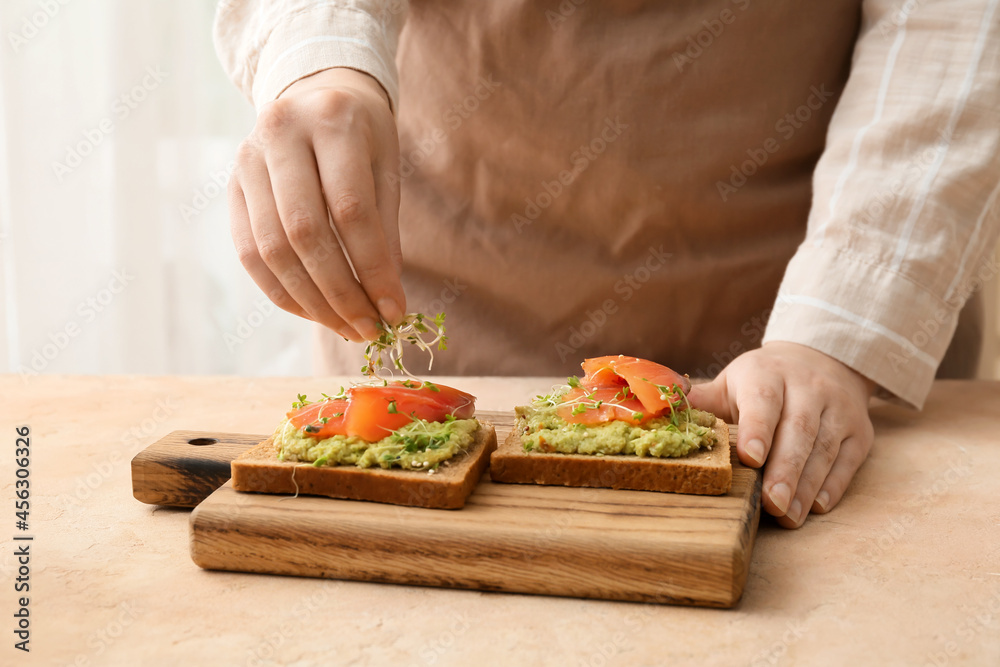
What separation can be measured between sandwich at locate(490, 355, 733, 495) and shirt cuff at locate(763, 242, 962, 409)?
40 centimetres

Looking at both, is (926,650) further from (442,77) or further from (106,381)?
(106,381)

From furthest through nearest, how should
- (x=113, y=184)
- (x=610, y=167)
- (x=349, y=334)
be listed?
(x=113, y=184), (x=610, y=167), (x=349, y=334)

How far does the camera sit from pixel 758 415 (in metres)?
1.57

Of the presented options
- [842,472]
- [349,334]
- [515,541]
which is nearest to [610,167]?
[349,334]

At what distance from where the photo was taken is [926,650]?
105cm

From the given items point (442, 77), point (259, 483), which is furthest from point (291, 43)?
point (259, 483)

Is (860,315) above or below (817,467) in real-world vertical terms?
above

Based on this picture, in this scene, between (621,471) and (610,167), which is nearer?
(621,471)

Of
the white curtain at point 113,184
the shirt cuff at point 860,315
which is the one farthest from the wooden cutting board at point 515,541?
the white curtain at point 113,184

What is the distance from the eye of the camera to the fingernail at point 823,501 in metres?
1.50

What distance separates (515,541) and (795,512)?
0.53m

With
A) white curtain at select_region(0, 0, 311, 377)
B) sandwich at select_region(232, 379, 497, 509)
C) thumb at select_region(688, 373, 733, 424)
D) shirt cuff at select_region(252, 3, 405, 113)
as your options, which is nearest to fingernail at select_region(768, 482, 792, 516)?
thumb at select_region(688, 373, 733, 424)

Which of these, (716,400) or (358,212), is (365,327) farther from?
(716,400)

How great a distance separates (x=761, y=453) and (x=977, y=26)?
4.02 ft
